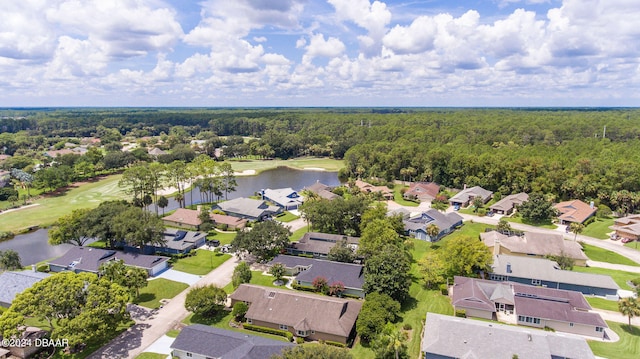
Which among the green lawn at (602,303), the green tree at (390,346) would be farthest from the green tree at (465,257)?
the green tree at (390,346)

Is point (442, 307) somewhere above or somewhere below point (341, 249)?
below

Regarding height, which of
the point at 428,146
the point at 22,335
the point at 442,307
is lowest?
the point at 442,307

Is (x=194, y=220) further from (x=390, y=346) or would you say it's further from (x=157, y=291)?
(x=390, y=346)

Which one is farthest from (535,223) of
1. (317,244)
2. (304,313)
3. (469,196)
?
(304,313)

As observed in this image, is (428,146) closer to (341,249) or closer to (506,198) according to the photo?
(506,198)

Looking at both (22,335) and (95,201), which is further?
(95,201)

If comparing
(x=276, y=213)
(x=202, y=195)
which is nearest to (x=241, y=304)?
(x=276, y=213)
